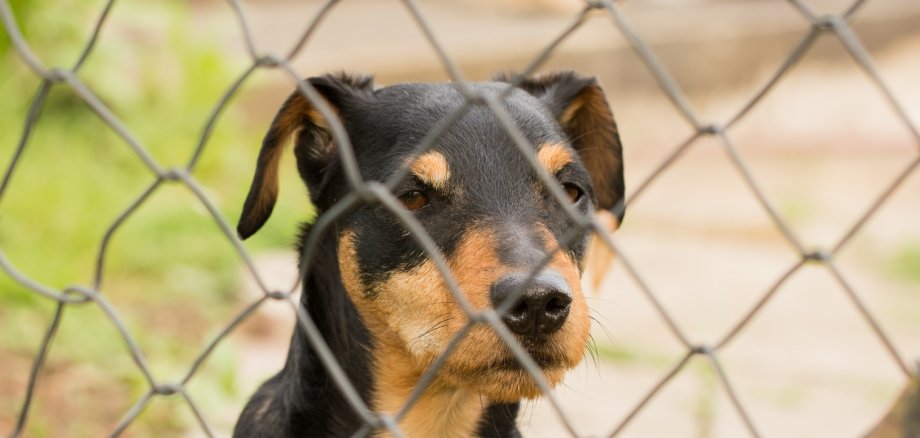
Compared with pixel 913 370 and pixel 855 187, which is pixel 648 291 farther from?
pixel 855 187

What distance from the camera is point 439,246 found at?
2.85m

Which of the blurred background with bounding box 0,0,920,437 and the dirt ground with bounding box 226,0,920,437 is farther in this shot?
the dirt ground with bounding box 226,0,920,437

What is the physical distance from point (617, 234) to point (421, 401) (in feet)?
18.0

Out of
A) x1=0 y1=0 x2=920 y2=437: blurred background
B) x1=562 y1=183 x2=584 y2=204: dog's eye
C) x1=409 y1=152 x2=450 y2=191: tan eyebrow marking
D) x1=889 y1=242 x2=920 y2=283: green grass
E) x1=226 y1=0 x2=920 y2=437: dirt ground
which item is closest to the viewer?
x1=409 y1=152 x2=450 y2=191: tan eyebrow marking

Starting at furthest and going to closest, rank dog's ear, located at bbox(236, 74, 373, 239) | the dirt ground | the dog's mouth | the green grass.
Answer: the green grass → the dirt ground → dog's ear, located at bbox(236, 74, 373, 239) → the dog's mouth

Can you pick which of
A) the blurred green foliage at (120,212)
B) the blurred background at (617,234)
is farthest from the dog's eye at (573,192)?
the blurred green foliage at (120,212)

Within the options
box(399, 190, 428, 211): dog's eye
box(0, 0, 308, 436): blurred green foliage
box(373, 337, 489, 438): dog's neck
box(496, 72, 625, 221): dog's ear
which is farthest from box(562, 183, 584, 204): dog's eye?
box(0, 0, 308, 436): blurred green foliage

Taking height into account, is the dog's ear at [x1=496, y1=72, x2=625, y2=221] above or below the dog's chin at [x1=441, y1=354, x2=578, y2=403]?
above

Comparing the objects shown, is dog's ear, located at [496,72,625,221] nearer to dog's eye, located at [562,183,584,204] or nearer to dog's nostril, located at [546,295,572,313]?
dog's eye, located at [562,183,584,204]

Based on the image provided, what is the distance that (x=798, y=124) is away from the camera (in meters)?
11.5

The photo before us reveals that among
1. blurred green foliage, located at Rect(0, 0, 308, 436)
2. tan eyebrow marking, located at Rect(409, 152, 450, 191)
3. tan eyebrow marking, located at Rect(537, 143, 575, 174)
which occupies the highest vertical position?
tan eyebrow marking, located at Rect(537, 143, 575, 174)

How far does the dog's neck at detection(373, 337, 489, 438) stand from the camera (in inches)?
127

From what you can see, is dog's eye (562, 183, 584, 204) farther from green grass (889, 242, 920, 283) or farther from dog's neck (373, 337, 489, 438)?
green grass (889, 242, 920, 283)

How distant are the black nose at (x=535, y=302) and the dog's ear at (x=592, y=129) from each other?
3.12ft
